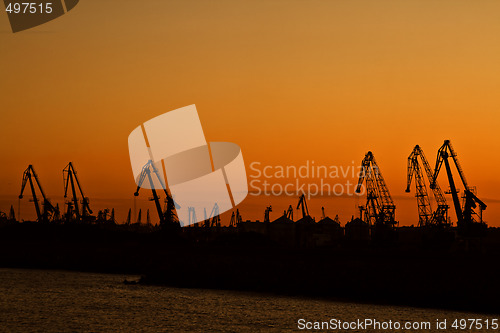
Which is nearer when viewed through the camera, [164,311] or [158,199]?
[164,311]

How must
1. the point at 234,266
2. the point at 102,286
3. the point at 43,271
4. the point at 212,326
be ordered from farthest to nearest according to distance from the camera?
the point at 43,271 → the point at 234,266 → the point at 102,286 → the point at 212,326

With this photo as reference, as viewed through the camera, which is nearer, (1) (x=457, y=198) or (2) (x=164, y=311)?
(2) (x=164, y=311)

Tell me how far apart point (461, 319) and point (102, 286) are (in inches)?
1301

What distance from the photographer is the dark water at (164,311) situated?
43.9m

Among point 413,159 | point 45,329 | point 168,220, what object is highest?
point 413,159

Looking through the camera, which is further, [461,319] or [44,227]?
[44,227]

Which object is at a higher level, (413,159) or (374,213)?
(413,159)

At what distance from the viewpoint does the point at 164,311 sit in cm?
4975

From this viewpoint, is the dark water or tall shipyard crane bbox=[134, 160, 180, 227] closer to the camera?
the dark water

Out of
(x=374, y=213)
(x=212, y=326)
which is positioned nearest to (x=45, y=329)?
(x=212, y=326)

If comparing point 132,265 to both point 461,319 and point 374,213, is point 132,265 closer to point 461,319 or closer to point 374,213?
point 461,319

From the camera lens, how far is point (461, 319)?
45.5 meters

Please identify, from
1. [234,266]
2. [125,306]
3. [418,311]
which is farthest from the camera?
[234,266]

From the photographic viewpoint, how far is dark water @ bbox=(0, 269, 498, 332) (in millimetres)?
43906
